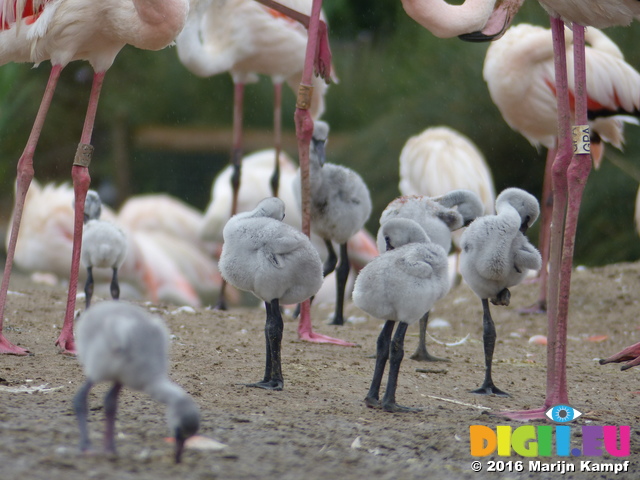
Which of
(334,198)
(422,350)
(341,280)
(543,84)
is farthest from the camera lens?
(543,84)

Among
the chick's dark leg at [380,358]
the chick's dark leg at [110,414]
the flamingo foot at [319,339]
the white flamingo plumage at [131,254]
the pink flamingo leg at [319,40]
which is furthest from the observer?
the white flamingo plumage at [131,254]

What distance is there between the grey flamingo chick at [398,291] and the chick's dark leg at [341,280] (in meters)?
1.85

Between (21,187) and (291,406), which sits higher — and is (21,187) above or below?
above

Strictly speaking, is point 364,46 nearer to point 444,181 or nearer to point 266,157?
point 266,157

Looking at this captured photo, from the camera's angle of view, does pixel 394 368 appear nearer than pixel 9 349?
Answer: Yes

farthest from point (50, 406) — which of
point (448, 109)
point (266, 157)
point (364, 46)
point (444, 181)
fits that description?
point (364, 46)

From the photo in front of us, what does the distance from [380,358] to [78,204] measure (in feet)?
5.07

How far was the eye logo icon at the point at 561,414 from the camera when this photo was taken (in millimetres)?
2822

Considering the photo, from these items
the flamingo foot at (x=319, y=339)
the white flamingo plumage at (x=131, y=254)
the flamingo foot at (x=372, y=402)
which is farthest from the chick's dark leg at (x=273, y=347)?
the white flamingo plumage at (x=131, y=254)

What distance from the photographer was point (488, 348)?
3.22 meters

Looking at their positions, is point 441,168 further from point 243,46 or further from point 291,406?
point 291,406

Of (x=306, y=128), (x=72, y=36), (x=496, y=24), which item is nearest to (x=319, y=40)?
(x=306, y=128)

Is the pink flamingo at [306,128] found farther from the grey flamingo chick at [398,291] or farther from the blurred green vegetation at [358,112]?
the blurred green vegetation at [358,112]

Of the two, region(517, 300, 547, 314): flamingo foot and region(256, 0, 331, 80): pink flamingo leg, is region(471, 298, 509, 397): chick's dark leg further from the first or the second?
region(517, 300, 547, 314): flamingo foot
